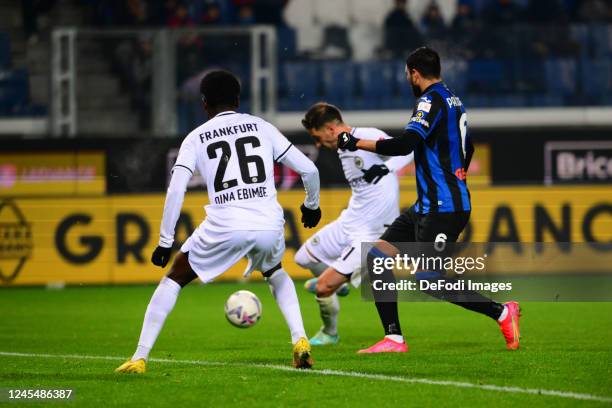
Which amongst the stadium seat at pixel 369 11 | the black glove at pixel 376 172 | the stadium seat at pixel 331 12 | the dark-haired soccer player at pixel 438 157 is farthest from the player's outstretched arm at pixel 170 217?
the stadium seat at pixel 369 11

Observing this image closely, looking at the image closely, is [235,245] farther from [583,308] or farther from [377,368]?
[583,308]

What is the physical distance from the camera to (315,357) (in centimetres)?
828

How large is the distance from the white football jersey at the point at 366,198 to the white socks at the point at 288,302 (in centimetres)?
241

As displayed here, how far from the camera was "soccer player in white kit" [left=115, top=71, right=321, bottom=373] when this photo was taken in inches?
283

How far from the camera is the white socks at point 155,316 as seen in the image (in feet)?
23.3

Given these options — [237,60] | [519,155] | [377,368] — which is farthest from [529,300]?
[377,368]

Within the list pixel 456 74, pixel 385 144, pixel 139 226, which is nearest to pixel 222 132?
pixel 385 144

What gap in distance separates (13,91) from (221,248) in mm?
10515

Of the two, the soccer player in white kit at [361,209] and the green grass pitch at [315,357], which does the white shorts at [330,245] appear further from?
the green grass pitch at [315,357]

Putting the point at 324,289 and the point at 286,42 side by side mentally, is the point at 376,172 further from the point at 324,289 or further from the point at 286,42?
the point at 286,42

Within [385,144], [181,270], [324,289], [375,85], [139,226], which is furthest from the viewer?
[375,85]

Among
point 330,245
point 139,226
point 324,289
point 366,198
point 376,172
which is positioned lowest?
point 139,226

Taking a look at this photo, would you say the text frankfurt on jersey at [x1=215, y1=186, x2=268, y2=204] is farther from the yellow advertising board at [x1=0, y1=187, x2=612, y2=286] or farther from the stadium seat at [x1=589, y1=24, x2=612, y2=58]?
the stadium seat at [x1=589, y1=24, x2=612, y2=58]

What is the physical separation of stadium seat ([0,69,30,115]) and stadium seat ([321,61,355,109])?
437 cm
